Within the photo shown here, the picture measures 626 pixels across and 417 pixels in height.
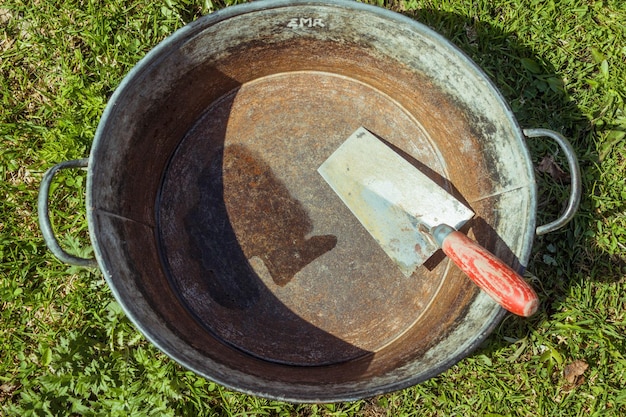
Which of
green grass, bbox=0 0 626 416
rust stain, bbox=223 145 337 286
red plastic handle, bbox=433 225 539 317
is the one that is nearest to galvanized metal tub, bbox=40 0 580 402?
rust stain, bbox=223 145 337 286

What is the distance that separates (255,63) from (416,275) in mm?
982

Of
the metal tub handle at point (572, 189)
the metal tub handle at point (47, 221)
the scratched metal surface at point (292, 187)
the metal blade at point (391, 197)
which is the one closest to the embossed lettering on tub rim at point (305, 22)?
the scratched metal surface at point (292, 187)

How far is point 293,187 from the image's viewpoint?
2043mm

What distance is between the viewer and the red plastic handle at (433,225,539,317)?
145 centimetres

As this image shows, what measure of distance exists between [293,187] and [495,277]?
84 centimetres

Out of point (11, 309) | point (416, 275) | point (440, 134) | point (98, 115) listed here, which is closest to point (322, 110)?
point (440, 134)

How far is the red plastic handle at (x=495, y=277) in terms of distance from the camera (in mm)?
1448

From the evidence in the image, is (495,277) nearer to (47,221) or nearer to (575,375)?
(575,375)

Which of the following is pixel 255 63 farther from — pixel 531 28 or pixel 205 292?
pixel 531 28

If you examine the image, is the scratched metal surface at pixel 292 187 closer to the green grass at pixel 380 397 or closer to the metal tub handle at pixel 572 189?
the metal tub handle at pixel 572 189

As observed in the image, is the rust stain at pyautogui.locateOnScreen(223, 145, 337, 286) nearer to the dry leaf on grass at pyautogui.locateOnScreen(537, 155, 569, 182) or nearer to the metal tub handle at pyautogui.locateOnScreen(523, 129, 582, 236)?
the metal tub handle at pyautogui.locateOnScreen(523, 129, 582, 236)

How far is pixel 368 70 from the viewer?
2021 mm

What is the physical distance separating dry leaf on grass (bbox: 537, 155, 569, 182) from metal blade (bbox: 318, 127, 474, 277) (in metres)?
0.60

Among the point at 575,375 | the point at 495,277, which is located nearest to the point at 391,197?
the point at 495,277
